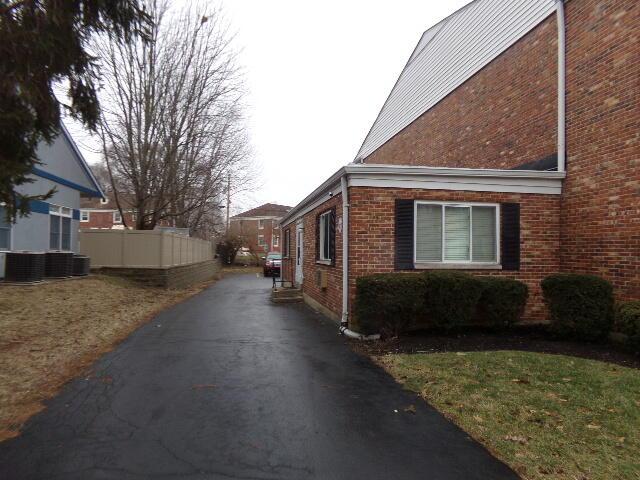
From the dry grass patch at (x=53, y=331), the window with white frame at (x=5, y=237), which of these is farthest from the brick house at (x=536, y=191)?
the window with white frame at (x=5, y=237)

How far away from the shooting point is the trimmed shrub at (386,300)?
7562 mm

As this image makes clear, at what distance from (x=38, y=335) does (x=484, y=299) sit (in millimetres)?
7953

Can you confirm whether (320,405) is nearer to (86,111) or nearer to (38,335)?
(86,111)

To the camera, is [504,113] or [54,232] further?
[54,232]

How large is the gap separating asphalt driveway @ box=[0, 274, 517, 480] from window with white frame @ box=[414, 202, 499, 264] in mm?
3125

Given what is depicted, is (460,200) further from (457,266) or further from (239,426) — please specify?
(239,426)

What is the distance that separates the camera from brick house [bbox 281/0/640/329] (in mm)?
7898

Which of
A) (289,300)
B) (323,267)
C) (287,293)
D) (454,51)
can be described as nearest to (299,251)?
(287,293)

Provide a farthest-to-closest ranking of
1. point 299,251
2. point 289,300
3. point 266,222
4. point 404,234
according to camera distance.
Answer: point 266,222
point 299,251
point 289,300
point 404,234

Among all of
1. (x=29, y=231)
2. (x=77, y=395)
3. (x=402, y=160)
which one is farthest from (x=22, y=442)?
(x=402, y=160)

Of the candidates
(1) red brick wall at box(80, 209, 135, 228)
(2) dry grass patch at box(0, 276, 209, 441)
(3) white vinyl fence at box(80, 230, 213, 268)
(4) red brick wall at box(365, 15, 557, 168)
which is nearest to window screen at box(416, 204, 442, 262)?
(4) red brick wall at box(365, 15, 557, 168)

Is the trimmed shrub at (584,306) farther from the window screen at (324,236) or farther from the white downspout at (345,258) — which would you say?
the window screen at (324,236)

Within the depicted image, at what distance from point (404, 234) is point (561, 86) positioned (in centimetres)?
463

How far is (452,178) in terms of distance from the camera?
8.80 metres
